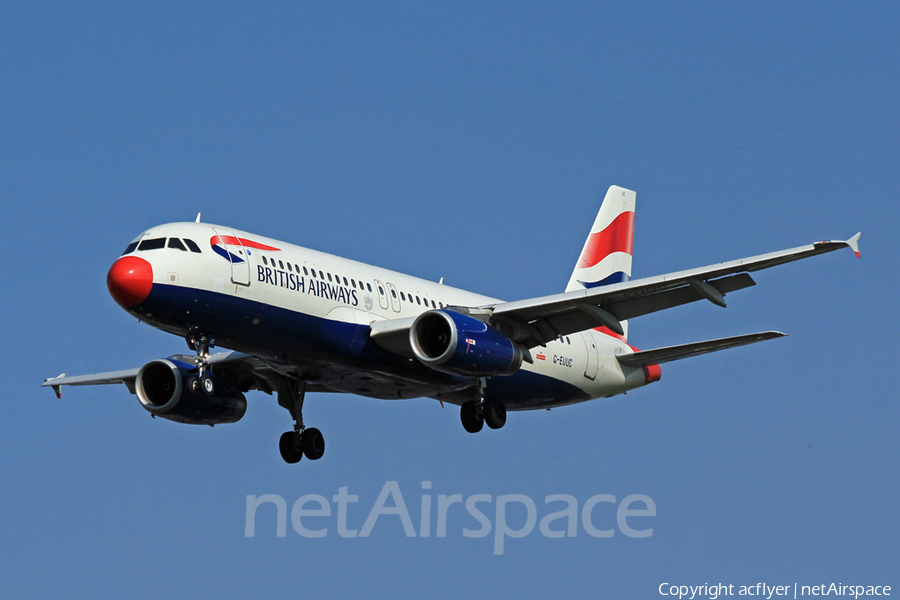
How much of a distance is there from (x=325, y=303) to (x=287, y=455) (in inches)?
298

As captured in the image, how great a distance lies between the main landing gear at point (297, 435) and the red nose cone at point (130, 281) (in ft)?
30.1

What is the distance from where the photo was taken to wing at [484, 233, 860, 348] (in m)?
29.8

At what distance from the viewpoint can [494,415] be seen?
1435 inches

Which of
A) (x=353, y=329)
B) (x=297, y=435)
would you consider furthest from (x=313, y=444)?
(x=353, y=329)

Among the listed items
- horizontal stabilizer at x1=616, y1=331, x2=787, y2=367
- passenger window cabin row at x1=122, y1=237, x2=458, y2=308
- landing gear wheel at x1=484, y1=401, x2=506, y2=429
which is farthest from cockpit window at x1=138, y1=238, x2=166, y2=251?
horizontal stabilizer at x1=616, y1=331, x2=787, y2=367

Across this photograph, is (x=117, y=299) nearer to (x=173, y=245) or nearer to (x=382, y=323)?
(x=173, y=245)

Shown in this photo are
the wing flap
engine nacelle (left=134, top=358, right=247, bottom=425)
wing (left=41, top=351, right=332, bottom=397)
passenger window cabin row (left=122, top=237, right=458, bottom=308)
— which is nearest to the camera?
passenger window cabin row (left=122, top=237, right=458, bottom=308)

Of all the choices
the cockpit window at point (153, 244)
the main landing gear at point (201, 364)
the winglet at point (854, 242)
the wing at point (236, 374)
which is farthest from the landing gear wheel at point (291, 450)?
the winglet at point (854, 242)

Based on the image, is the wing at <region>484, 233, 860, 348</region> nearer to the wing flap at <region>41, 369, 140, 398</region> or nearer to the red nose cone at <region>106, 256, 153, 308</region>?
the red nose cone at <region>106, 256, 153, 308</region>

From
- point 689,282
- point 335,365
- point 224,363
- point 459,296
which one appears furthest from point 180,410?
point 689,282

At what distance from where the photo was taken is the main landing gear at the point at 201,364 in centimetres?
3098

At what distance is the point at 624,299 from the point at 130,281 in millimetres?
12829

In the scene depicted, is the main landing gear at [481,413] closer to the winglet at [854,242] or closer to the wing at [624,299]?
the wing at [624,299]

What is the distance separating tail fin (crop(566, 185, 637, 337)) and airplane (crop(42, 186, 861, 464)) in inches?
164
